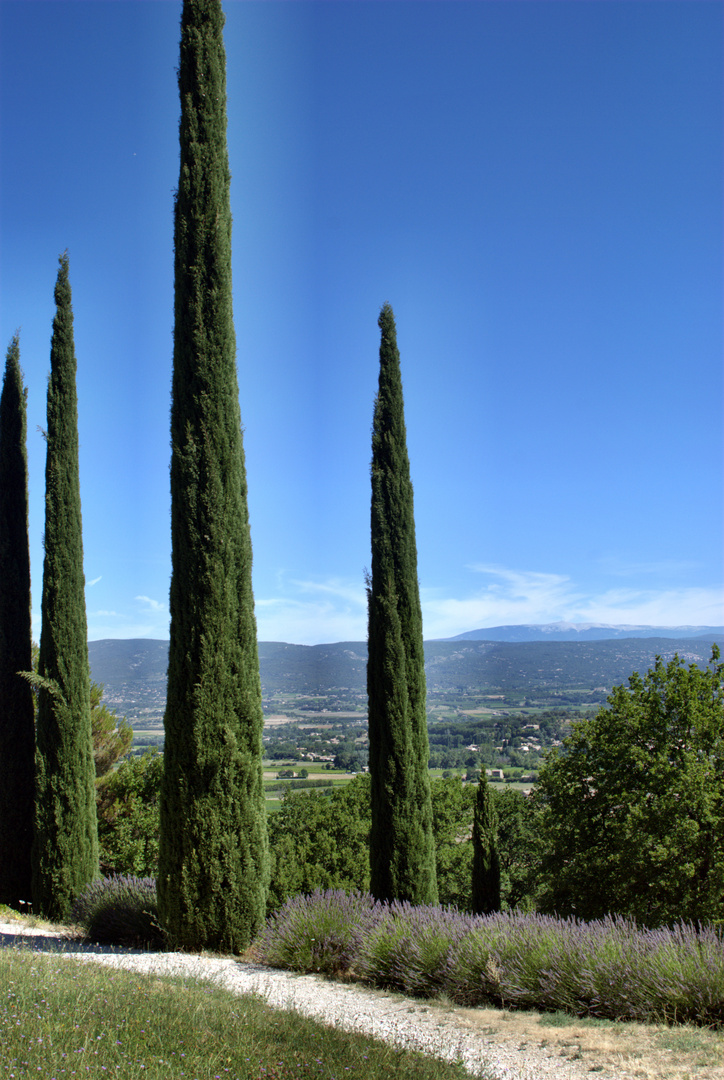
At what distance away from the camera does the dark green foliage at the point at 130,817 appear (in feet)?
60.4

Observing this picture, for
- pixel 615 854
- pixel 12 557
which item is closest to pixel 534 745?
pixel 615 854

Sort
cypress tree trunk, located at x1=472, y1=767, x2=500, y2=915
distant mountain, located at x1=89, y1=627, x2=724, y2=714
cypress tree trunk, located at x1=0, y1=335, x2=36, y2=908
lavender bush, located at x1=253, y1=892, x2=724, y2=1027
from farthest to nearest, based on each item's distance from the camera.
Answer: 1. distant mountain, located at x1=89, y1=627, x2=724, y2=714
2. cypress tree trunk, located at x1=472, y1=767, x2=500, y2=915
3. cypress tree trunk, located at x1=0, y1=335, x2=36, y2=908
4. lavender bush, located at x1=253, y1=892, x2=724, y2=1027

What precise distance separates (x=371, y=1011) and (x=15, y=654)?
1100 centimetres

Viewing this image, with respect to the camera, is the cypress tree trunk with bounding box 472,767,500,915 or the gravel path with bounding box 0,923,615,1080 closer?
the gravel path with bounding box 0,923,615,1080

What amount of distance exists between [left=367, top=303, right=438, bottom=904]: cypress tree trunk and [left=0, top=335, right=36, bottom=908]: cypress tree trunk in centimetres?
697

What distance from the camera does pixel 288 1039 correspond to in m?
4.18

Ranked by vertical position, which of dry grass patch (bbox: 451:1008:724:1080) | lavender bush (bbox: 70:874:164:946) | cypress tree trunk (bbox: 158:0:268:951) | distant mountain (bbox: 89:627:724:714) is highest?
cypress tree trunk (bbox: 158:0:268:951)

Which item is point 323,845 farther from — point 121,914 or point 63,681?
point 121,914

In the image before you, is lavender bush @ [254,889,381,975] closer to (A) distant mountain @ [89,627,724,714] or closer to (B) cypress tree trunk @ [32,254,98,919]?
(B) cypress tree trunk @ [32,254,98,919]

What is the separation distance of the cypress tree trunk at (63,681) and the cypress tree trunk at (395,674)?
5.45 m

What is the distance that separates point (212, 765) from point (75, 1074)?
178 inches

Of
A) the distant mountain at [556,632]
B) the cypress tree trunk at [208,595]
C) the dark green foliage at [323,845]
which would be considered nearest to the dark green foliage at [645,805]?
the dark green foliage at [323,845]

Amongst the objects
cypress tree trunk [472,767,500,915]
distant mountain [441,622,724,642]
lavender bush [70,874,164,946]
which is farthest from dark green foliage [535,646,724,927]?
distant mountain [441,622,724,642]

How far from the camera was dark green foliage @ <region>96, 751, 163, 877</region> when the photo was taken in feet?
60.4
